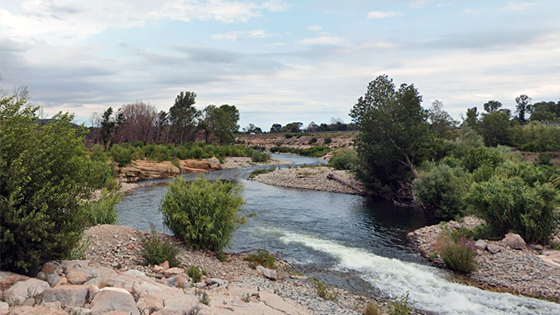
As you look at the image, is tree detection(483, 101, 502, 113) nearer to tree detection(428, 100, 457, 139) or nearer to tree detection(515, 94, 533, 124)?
tree detection(515, 94, 533, 124)

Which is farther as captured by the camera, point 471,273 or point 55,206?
point 471,273

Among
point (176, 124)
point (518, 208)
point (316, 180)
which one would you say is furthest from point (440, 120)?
point (176, 124)

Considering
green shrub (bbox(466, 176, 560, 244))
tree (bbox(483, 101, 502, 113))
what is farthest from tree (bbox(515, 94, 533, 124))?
green shrub (bbox(466, 176, 560, 244))

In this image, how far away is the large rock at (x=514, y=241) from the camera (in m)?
12.8

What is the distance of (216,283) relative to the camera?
30.8 ft

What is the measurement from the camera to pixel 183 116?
70.3 m

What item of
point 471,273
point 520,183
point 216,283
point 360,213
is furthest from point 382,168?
point 216,283

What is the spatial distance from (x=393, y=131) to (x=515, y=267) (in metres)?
16.3

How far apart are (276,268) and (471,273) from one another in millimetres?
6166

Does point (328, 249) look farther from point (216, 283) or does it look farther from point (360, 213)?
point (360, 213)

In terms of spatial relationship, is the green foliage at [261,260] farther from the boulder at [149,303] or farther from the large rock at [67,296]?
the large rock at [67,296]

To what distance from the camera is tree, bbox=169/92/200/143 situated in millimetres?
71000

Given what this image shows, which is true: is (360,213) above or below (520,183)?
below

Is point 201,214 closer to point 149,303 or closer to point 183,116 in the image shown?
point 149,303
